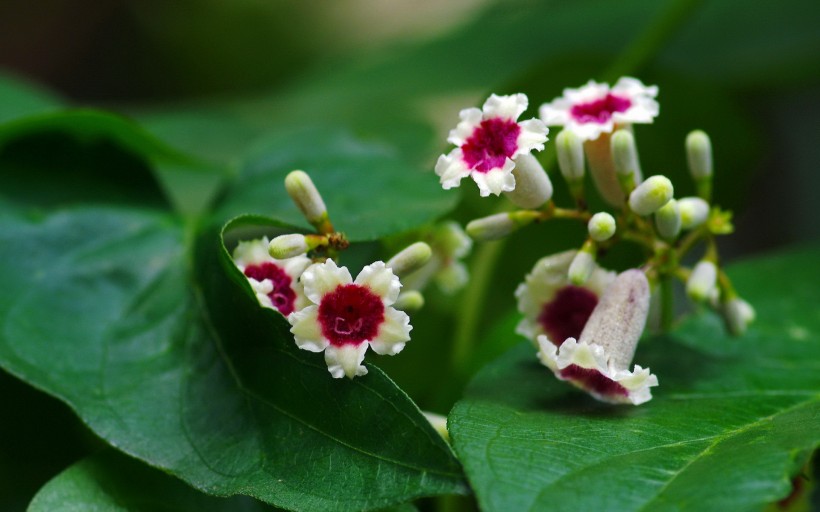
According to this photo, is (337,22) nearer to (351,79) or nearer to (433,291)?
(351,79)

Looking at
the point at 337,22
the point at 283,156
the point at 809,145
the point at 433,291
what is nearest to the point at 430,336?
the point at 433,291

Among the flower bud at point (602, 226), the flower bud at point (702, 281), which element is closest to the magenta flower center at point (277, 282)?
the flower bud at point (602, 226)

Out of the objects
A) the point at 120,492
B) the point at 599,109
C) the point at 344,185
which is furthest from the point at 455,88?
the point at 120,492

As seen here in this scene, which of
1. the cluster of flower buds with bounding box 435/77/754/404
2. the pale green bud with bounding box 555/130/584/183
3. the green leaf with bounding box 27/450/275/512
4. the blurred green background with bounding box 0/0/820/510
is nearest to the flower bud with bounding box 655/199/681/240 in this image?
the cluster of flower buds with bounding box 435/77/754/404

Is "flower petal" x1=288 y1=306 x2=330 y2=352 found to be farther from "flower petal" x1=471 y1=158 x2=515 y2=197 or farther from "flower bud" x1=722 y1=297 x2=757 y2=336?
"flower bud" x1=722 y1=297 x2=757 y2=336

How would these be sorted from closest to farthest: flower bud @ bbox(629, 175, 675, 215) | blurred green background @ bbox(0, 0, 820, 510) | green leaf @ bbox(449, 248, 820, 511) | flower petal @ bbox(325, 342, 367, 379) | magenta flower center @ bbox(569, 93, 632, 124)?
1. green leaf @ bbox(449, 248, 820, 511)
2. flower petal @ bbox(325, 342, 367, 379)
3. flower bud @ bbox(629, 175, 675, 215)
4. magenta flower center @ bbox(569, 93, 632, 124)
5. blurred green background @ bbox(0, 0, 820, 510)

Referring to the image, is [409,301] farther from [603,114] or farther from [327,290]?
[603,114]
